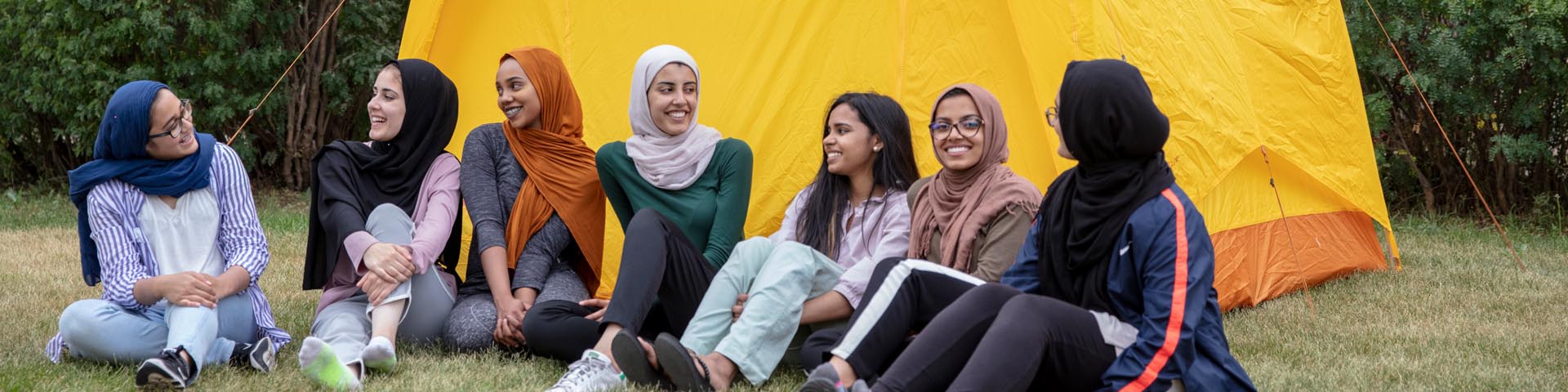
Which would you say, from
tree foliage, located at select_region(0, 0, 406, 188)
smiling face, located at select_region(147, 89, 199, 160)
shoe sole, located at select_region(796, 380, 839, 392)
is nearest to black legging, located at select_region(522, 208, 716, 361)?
shoe sole, located at select_region(796, 380, 839, 392)

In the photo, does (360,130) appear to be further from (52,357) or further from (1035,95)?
(1035,95)

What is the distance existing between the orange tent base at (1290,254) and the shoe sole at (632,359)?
74.1 inches

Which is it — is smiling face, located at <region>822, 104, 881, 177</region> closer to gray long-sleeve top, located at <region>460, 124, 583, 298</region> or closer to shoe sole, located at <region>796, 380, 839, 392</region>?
gray long-sleeve top, located at <region>460, 124, 583, 298</region>

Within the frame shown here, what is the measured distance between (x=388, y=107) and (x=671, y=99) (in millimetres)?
826

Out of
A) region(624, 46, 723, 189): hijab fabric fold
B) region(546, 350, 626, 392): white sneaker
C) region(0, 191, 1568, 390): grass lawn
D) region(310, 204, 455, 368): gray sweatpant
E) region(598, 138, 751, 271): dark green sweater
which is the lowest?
region(0, 191, 1568, 390): grass lawn

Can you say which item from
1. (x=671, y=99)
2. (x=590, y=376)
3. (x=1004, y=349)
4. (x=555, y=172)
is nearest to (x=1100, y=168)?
(x=1004, y=349)

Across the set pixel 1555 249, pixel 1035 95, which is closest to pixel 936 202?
pixel 1035 95

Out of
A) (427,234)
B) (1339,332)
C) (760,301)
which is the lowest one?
(1339,332)

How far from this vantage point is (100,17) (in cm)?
708

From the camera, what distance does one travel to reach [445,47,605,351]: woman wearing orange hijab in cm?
366

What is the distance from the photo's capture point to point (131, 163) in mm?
3281

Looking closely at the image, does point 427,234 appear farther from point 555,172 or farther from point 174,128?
point 174,128

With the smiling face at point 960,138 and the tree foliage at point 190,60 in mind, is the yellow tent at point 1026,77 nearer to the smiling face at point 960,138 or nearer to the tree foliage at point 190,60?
the smiling face at point 960,138

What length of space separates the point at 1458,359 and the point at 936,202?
1.51 metres
